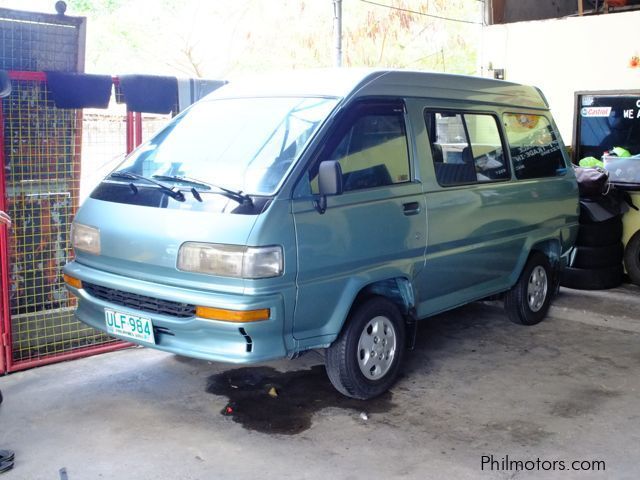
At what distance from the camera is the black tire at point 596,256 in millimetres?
7445

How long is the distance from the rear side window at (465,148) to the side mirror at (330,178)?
1.15m

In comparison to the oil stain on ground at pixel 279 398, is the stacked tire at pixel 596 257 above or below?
above

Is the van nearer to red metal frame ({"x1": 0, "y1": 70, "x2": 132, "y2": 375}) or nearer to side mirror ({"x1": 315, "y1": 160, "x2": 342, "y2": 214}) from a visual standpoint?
side mirror ({"x1": 315, "y1": 160, "x2": 342, "y2": 214})

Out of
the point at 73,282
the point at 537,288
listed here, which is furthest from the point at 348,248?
the point at 537,288

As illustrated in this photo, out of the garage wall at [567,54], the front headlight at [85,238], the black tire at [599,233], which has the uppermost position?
the garage wall at [567,54]

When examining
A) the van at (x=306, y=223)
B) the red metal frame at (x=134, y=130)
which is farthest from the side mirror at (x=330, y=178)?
the red metal frame at (x=134, y=130)

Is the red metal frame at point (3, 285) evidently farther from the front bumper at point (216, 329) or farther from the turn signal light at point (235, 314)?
the turn signal light at point (235, 314)

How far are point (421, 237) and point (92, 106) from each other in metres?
2.59

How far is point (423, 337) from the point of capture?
5867 millimetres

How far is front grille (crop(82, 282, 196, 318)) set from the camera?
152 inches

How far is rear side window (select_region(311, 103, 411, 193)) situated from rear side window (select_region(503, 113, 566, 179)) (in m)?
1.52

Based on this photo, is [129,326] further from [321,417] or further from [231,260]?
[321,417]

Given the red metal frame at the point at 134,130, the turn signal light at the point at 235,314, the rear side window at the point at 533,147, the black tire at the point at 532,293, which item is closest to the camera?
the turn signal light at the point at 235,314

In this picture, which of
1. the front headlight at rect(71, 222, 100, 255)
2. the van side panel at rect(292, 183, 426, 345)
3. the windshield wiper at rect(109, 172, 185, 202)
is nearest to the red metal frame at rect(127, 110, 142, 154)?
the windshield wiper at rect(109, 172, 185, 202)
